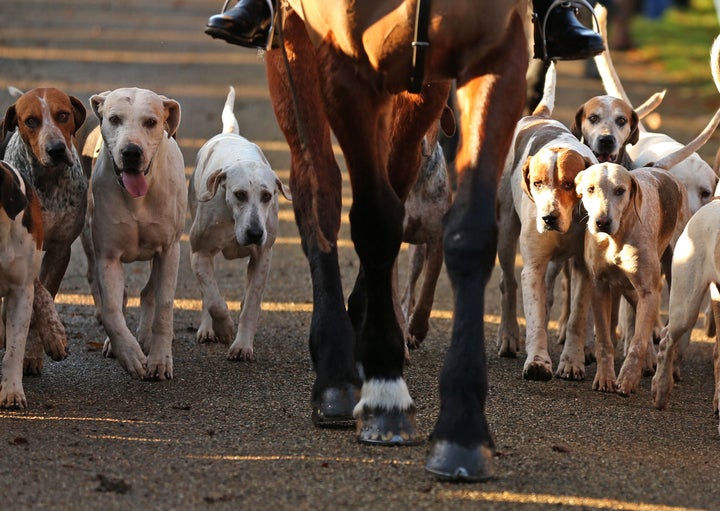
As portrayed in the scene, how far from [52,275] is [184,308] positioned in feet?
4.83

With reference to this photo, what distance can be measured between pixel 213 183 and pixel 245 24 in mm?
1885

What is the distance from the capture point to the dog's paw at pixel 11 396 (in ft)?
20.9

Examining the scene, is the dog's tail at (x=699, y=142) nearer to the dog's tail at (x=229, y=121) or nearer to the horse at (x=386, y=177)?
Answer: the horse at (x=386, y=177)

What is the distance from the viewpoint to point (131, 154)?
7133 millimetres

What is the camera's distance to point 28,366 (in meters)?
7.14

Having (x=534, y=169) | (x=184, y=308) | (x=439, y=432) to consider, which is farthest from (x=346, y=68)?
(x=184, y=308)

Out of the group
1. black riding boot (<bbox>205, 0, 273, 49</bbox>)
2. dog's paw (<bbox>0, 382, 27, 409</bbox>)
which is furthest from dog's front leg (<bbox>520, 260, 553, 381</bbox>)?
dog's paw (<bbox>0, 382, 27, 409</bbox>)

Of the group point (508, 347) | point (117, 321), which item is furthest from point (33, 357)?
point (508, 347)

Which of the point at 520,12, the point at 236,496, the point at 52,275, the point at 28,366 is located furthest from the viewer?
the point at 52,275

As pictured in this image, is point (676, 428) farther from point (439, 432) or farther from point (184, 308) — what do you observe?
point (184, 308)

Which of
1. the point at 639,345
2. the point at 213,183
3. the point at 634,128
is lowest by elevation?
the point at 639,345

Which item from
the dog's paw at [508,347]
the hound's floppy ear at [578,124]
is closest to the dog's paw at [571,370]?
the dog's paw at [508,347]

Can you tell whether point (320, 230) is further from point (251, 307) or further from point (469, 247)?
point (251, 307)

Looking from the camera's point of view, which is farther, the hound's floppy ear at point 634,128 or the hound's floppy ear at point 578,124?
the hound's floppy ear at point 578,124
